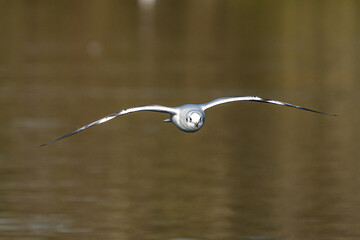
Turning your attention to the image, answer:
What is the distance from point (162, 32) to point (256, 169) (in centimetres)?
6196

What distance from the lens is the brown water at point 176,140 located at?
28719 millimetres

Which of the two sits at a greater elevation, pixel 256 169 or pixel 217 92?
pixel 217 92

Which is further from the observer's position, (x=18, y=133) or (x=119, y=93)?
(x=119, y=93)

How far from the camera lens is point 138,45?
8475 centimetres

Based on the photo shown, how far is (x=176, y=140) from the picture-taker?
42.8 meters

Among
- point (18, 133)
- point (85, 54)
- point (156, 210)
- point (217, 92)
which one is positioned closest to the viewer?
point (156, 210)

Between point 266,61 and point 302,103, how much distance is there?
20923 mm

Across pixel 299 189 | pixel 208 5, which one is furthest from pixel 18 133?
pixel 208 5

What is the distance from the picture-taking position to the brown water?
28719 millimetres

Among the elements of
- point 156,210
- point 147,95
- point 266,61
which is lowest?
point 156,210

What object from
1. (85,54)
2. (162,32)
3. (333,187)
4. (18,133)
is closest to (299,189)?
(333,187)

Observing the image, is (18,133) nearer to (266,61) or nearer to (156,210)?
(156,210)

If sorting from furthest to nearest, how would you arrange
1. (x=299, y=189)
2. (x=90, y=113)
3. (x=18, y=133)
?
(x=90, y=113), (x=18, y=133), (x=299, y=189)

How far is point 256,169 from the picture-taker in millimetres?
36844
